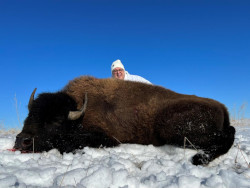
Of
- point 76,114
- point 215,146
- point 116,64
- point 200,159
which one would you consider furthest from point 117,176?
point 116,64

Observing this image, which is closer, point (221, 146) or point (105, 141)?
point (221, 146)

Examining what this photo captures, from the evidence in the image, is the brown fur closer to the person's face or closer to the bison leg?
the bison leg

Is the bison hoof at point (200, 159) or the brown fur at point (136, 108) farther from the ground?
the brown fur at point (136, 108)

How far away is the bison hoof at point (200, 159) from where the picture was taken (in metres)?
3.06

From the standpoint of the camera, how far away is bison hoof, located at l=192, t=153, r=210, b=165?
121 inches

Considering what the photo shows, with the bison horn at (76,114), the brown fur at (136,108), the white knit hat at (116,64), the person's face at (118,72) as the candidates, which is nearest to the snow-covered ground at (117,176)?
the brown fur at (136,108)

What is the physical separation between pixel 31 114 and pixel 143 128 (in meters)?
2.19

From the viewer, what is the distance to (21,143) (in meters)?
3.62

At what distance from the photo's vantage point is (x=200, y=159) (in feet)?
10.1

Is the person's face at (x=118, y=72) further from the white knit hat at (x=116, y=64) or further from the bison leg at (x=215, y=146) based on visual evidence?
the bison leg at (x=215, y=146)

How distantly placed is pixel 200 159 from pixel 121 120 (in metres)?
1.74

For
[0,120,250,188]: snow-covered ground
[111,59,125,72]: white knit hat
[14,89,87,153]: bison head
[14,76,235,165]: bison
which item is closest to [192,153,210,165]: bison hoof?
[14,76,235,165]: bison

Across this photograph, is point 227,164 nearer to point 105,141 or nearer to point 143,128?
point 143,128

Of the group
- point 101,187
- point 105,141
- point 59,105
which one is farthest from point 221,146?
point 59,105
